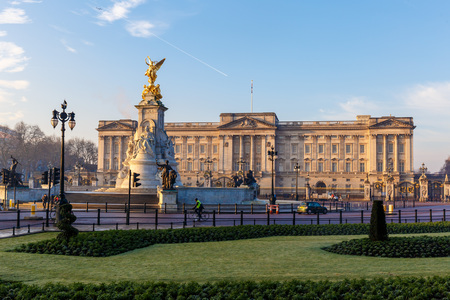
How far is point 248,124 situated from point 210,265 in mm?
106589

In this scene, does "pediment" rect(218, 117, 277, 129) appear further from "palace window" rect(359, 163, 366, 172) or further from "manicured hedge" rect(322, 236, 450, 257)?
"manicured hedge" rect(322, 236, 450, 257)

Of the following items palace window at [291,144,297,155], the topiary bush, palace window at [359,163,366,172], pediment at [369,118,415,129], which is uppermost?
pediment at [369,118,415,129]

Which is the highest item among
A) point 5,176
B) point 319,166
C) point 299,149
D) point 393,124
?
point 393,124

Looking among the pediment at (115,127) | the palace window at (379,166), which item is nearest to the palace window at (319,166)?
the palace window at (379,166)

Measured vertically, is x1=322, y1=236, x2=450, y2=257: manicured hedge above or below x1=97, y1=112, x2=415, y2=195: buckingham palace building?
below

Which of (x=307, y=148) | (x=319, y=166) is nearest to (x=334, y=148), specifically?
(x=319, y=166)

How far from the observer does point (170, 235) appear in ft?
56.2

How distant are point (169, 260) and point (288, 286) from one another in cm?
498

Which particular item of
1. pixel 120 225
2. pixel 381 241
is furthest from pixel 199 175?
pixel 381 241

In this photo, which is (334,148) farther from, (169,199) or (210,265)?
(210,265)

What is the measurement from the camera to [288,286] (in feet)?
29.9

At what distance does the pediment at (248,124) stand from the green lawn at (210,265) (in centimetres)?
10197

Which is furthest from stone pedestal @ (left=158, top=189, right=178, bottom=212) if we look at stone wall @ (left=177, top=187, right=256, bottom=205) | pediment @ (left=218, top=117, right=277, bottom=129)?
pediment @ (left=218, top=117, right=277, bottom=129)

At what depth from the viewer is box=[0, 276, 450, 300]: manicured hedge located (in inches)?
344
